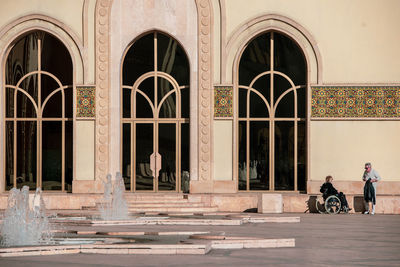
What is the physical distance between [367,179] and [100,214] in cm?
801

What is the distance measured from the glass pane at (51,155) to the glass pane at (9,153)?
3.39 feet

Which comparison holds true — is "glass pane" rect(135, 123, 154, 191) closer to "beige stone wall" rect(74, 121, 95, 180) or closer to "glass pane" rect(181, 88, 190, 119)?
"glass pane" rect(181, 88, 190, 119)

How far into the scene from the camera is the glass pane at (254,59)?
29281mm

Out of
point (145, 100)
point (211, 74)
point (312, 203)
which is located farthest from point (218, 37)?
point (312, 203)

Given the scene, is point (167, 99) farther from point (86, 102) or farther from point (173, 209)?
point (173, 209)

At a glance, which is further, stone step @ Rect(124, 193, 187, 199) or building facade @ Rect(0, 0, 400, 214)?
building facade @ Rect(0, 0, 400, 214)

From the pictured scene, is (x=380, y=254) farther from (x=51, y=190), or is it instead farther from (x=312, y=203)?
(x=51, y=190)

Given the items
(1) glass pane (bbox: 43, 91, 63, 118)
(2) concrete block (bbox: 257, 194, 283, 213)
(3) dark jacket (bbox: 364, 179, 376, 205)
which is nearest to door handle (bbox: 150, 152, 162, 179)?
(1) glass pane (bbox: 43, 91, 63, 118)

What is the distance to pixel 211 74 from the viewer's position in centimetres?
2891

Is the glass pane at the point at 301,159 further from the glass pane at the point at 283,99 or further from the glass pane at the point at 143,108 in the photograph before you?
the glass pane at the point at 143,108

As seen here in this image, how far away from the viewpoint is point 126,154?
29.6 meters

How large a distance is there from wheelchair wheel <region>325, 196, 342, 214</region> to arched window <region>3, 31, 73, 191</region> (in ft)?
27.2

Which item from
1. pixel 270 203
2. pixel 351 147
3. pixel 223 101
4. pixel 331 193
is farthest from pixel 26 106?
pixel 351 147

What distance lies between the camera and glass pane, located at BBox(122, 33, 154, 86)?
97.2 feet
